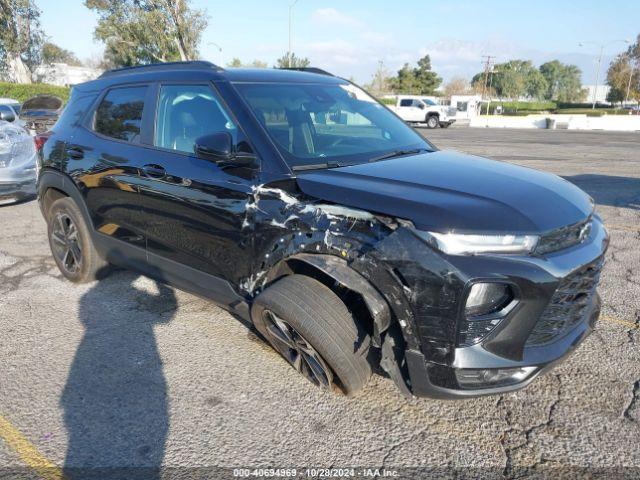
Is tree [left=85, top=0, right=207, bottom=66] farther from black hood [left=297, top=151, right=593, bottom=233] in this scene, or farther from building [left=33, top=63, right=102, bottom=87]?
black hood [left=297, top=151, right=593, bottom=233]

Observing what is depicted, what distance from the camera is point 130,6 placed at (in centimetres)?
3769

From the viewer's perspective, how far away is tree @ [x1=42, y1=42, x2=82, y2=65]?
59.7 metres

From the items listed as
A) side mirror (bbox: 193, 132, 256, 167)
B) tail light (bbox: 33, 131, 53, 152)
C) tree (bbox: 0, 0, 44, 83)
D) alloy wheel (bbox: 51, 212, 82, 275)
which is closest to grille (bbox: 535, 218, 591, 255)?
side mirror (bbox: 193, 132, 256, 167)

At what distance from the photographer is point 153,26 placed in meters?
36.8

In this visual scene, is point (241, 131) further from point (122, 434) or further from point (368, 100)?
point (122, 434)

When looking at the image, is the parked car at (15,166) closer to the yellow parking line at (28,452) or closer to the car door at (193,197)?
the car door at (193,197)

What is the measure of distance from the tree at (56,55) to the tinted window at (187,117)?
164 feet

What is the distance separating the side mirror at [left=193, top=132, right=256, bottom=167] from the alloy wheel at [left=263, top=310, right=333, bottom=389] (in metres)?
0.86

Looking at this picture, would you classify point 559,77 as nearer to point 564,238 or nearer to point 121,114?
point 121,114

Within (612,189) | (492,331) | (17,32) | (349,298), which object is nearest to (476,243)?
(492,331)

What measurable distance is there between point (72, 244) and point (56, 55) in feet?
275

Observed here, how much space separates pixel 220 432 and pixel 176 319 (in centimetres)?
142

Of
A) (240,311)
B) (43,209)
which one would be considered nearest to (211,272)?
(240,311)

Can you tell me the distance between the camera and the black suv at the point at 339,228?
7.25ft
